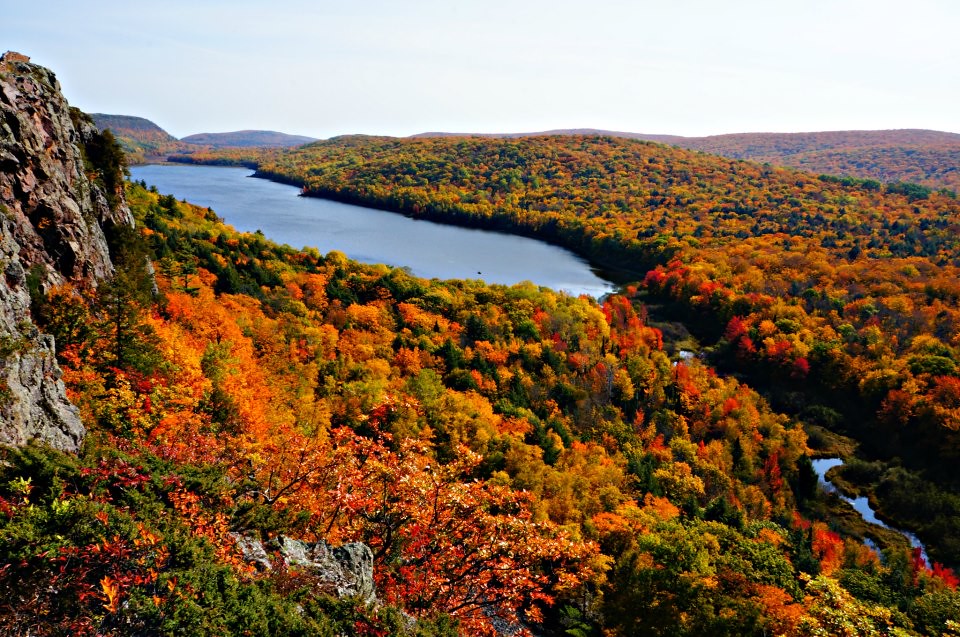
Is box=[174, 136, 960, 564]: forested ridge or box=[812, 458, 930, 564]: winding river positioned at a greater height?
box=[174, 136, 960, 564]: forested ridge

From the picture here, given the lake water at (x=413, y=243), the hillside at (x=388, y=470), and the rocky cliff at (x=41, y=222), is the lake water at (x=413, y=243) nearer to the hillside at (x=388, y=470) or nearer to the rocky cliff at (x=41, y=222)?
the hillside at (x=388, y=470)

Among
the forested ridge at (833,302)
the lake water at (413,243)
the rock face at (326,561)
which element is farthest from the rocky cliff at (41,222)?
the lake water at (413,243)

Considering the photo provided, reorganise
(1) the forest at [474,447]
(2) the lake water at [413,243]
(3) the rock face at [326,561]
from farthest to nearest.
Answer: (2) the lake water at [413,243] < (3) the rock face at [326,561] < (1) the forest at [474,447]

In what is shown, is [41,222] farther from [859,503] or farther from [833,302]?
[833,302]

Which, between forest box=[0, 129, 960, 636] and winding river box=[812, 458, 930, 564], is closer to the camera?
forest box=[0, 129, 960, 636]

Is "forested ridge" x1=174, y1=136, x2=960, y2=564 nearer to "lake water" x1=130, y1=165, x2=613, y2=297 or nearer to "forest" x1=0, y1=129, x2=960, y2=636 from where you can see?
"forest" x1=0, y1=129, x2=960, y2=636

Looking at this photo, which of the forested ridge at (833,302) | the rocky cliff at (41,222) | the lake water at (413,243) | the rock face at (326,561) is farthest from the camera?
the lake water at (413,243)

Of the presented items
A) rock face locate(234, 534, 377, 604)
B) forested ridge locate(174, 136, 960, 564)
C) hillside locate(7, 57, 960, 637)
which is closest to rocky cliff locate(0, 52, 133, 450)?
hillside locate(7, 57, 960, 637)
